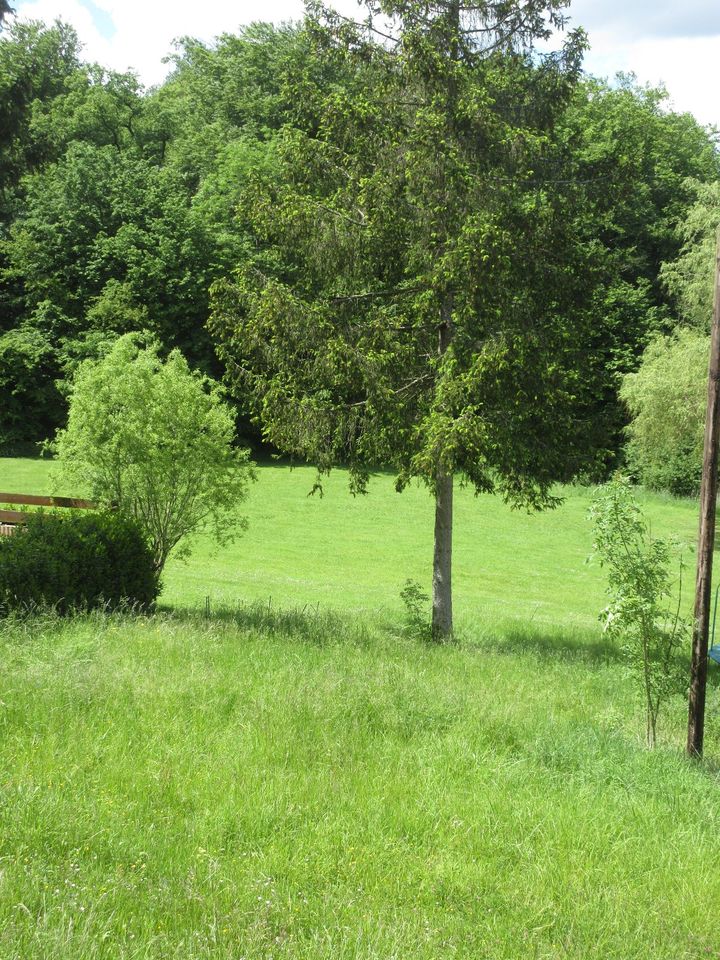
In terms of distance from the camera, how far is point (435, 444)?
11180 millimetres

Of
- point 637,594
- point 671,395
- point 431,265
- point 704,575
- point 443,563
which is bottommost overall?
point 443,563

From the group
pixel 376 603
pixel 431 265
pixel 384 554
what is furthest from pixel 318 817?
pixel 384 554

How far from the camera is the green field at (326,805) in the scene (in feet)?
13.3

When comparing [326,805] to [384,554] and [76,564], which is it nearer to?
[76,564]

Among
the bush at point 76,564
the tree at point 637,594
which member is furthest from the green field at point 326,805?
the bush at point 76,564

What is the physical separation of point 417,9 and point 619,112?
3823cm

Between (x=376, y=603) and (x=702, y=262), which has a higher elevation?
(x=702, y=262)

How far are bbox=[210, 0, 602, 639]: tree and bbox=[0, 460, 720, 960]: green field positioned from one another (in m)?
3.31

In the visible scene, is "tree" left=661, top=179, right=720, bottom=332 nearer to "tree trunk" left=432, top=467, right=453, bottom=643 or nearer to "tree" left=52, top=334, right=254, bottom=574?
"tree trunk" left=432, top=467, right=453, bottom=643

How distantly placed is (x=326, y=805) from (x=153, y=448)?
925 cm

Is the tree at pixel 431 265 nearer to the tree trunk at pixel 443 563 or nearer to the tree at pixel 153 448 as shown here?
the tree trunk at pixel 443 563

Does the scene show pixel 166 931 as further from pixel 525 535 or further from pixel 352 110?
pixel 525 535

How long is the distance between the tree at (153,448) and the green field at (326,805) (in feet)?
14.0

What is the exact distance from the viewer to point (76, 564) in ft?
33.7
